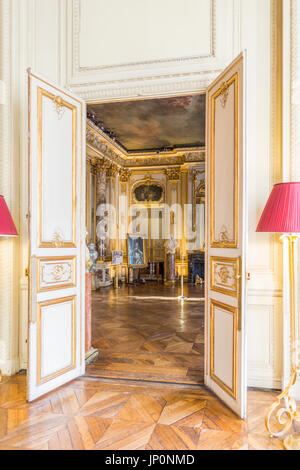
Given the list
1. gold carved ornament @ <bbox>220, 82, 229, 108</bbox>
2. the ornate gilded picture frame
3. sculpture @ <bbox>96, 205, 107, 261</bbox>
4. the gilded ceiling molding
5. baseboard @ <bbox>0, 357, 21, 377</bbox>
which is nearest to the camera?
gold carved ornament @ <bbox>220, 82, 229, 108</bbox>

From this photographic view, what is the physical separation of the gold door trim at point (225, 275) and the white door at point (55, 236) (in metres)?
1.23

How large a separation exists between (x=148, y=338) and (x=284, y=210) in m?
2.74

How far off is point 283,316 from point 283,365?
40 cm

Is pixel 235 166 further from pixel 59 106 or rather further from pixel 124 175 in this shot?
pixel 124 175

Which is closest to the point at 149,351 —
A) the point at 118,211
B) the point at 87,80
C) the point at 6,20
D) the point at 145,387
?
the point at 145,387

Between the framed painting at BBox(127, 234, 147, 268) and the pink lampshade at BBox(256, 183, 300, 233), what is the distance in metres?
7.49

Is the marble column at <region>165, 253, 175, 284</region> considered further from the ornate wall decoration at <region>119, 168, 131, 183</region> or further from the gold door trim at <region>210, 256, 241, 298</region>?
the gold door trim at <region>210, 256, 241, 298</region>

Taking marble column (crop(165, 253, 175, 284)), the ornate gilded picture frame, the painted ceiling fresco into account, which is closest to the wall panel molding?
the painted ceiling fresco

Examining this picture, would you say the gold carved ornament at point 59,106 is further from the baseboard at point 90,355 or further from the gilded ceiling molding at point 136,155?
the gilded ceiling molding at point 136,155

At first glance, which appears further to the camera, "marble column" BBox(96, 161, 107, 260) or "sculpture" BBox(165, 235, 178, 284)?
"sculpture" BBox(165, 235, 178, 284)

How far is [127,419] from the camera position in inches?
90.4

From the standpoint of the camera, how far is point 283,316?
2715 mm

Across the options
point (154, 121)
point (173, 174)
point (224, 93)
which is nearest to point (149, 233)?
point (173, 174)

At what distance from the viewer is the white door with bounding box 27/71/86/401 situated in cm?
262
